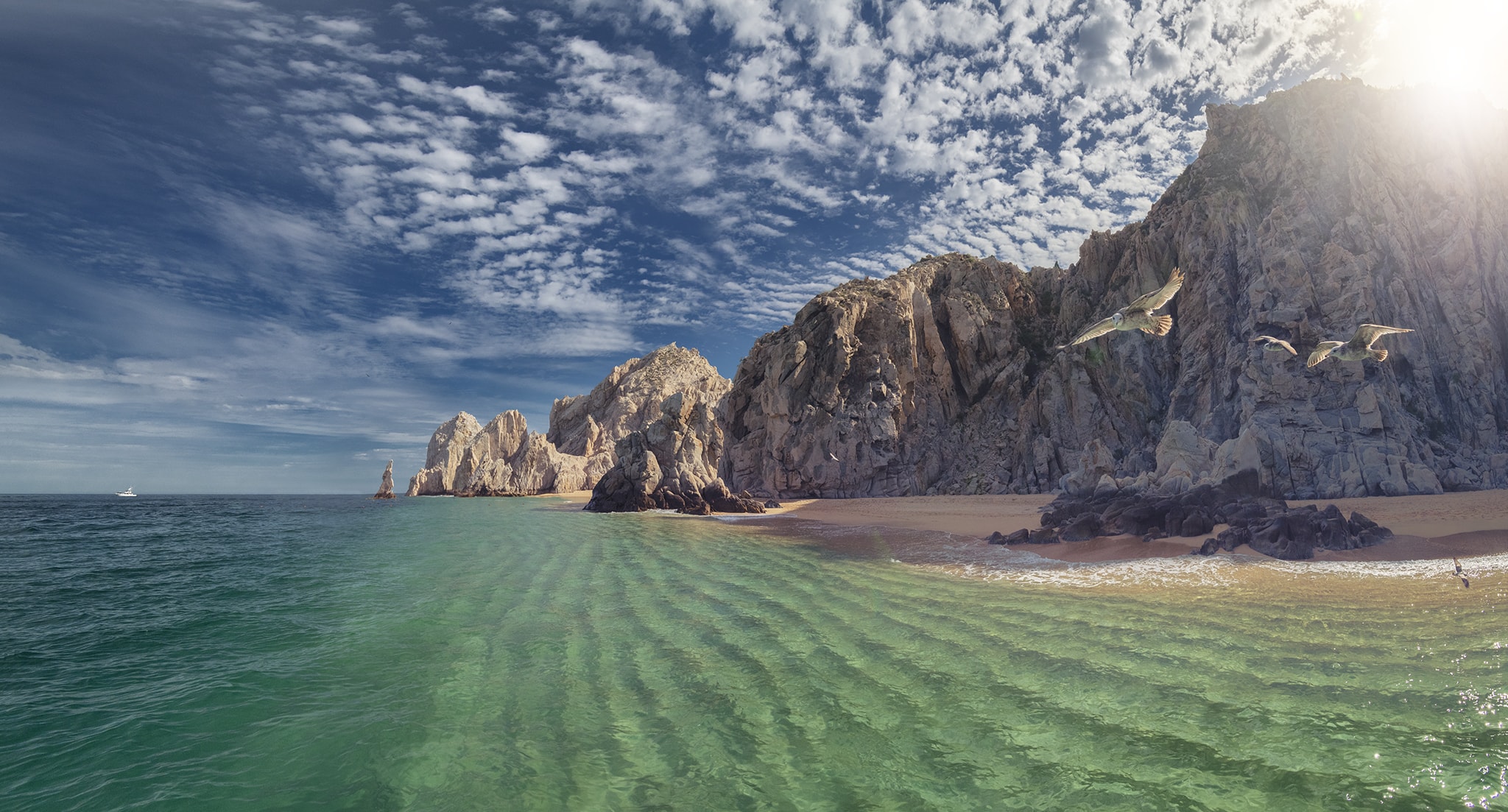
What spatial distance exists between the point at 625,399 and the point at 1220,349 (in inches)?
3769

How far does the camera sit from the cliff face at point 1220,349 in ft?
90.2

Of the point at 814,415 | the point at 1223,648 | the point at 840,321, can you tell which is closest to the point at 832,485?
the point at 814,415

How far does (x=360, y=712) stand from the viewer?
23.3 ft

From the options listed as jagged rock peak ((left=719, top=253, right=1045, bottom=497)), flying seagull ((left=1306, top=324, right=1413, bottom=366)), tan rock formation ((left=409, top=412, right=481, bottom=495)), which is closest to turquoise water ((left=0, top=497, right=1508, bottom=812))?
flying seagull ((left=1306, top=324, right=1413, bottom=366))

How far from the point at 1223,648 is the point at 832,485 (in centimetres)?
4377

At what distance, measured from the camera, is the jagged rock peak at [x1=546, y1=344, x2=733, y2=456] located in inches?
4407

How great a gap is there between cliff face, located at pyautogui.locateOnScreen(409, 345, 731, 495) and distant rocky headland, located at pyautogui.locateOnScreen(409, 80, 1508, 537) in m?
35.5

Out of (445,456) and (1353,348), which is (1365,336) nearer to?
(1353,348)

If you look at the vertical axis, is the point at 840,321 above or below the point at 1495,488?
above

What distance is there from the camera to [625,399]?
115125 millimetres

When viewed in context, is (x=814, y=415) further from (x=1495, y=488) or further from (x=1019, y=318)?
(x=1495, y=488)

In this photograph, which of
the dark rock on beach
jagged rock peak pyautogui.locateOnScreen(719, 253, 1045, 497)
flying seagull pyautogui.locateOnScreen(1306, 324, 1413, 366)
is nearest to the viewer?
flying seagull pyautogui.locateOnScreen(1306, 324, 1413, 366)

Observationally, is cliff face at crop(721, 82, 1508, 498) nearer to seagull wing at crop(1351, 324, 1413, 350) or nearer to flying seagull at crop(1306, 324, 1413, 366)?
flying seagull at crop(1306, 324, 1413, 366)

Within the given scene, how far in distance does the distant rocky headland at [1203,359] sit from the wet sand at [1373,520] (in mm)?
3136
